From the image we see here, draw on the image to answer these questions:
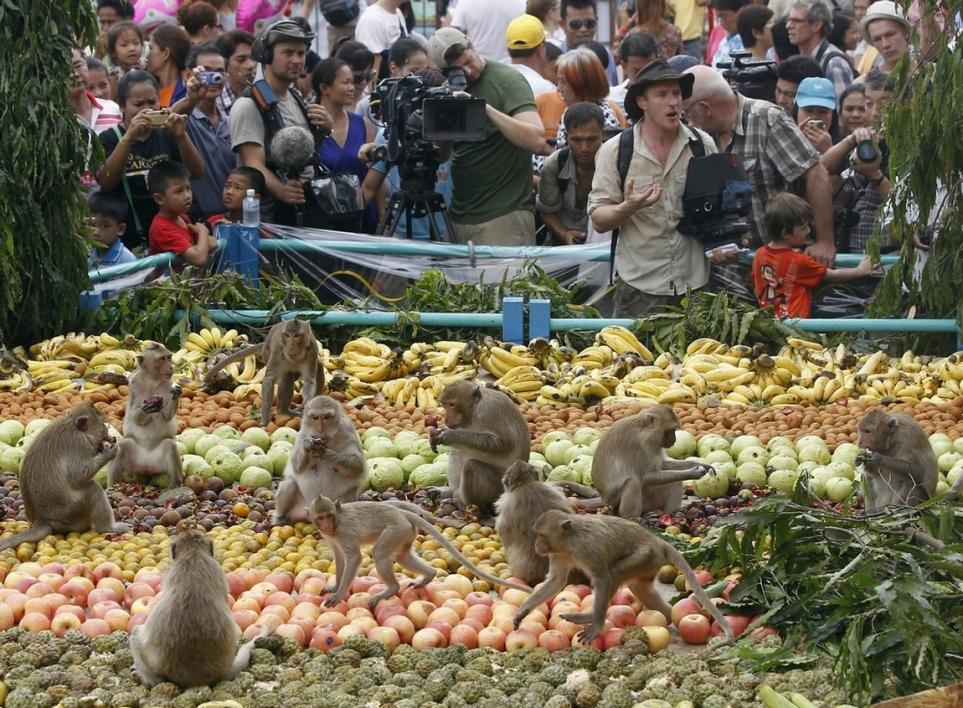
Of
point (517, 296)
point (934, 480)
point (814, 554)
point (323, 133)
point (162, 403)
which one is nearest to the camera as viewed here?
point (814, 554)

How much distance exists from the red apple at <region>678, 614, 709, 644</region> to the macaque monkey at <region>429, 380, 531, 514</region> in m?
1.92

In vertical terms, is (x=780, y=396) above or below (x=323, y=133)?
below

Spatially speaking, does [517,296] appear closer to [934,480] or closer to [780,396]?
[780,396]

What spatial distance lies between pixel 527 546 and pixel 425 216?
23.1 ft

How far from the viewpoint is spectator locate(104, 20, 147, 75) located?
1492cm

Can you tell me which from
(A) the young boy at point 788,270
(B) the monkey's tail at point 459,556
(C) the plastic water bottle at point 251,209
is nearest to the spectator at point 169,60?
(C) the plastic water bottle at point 251,209

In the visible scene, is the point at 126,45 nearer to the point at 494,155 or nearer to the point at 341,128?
the point at 341,128

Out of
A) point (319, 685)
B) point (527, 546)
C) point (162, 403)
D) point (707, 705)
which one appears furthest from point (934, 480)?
point (162, 403)

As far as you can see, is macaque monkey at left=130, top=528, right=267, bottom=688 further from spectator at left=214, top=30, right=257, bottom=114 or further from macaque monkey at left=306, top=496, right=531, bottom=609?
spectator at left=214, top=30, right=257, bottom=114

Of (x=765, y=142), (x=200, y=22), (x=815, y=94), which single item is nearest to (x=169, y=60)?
(x=200, y=22)

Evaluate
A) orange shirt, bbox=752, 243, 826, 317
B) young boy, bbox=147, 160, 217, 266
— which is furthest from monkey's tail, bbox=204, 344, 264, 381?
orange shirt, bbox=752, 243, 826, 317

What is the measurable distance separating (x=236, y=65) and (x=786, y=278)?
5.19m

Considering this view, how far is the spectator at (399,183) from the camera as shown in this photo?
14.2 meters

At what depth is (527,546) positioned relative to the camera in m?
7.38
